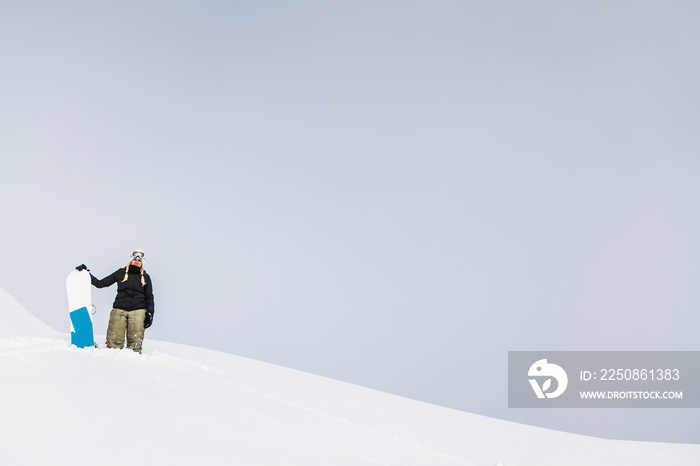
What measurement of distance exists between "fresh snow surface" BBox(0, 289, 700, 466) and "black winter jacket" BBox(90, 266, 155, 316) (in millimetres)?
1032

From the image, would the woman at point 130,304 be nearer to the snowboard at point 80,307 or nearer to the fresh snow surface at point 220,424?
the snowboard at point 80,307

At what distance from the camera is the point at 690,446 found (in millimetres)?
12961

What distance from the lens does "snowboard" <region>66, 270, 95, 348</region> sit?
1118 centimetres

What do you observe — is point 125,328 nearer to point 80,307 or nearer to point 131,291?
point 131,291

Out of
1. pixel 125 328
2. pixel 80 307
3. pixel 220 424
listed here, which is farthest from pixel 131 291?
pixel 220 424

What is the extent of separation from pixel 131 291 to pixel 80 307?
1086mm

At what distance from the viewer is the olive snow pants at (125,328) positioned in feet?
36.8

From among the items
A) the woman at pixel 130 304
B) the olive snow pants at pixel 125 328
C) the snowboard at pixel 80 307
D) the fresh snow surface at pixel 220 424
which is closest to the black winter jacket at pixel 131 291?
the woman at pixel 130 304

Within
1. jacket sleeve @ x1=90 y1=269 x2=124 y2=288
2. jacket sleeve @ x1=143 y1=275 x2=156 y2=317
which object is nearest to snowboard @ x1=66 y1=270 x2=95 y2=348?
jacket sleeve @ x1=90 y1=269 x2=124 y2=288

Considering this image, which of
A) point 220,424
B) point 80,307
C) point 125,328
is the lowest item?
point 220,424

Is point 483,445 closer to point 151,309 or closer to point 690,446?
point 151,309

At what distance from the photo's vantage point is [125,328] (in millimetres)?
11383

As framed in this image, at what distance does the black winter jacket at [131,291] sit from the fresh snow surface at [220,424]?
1.03 metres

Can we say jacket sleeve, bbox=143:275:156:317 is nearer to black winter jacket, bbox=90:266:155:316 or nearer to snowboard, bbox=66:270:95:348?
black winter jacket, bbox=90:266:155:316
